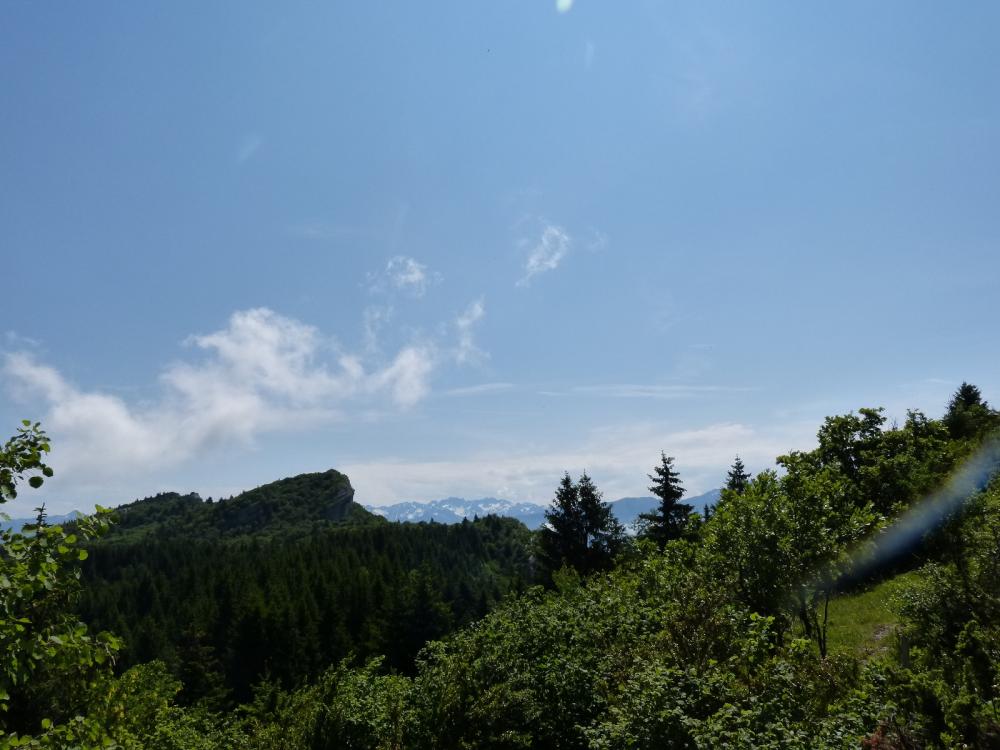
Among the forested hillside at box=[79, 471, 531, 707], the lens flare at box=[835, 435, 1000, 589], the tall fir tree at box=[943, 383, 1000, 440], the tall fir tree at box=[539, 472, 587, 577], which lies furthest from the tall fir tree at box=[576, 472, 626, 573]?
the tall fir tree at box=[943, 383, 1000, 440]

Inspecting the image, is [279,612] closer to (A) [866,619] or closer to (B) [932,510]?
(A) [866,619]

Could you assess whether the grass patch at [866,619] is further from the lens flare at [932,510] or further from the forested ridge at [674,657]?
the lens flare at [932,510]

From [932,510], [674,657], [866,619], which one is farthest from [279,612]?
[674,657]

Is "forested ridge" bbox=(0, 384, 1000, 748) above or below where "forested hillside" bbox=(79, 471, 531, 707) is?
above

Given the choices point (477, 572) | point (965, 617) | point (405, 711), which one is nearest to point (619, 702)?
point (405, 711)

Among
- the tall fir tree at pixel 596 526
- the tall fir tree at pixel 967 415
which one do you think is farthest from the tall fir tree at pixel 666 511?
the tall fir tree at pixel 967 415

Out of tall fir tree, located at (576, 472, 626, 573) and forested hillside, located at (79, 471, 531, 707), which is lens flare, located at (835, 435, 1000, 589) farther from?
forested hillside, located at (79, 471, 531, 707)

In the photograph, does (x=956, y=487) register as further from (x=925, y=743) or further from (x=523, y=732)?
(x=523, y=732)

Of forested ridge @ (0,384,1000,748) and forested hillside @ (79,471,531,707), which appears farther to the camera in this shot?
forested hillside @ (79,471,531,707)

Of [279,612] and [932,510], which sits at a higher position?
[932,510]

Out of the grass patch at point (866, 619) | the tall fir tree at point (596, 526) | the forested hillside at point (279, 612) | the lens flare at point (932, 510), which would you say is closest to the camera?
the grass patch at point (866, 619)

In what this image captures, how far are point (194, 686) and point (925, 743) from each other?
6435 cm

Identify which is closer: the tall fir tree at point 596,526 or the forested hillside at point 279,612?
the tall fir tree at point 596,526

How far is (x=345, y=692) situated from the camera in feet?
41.1
